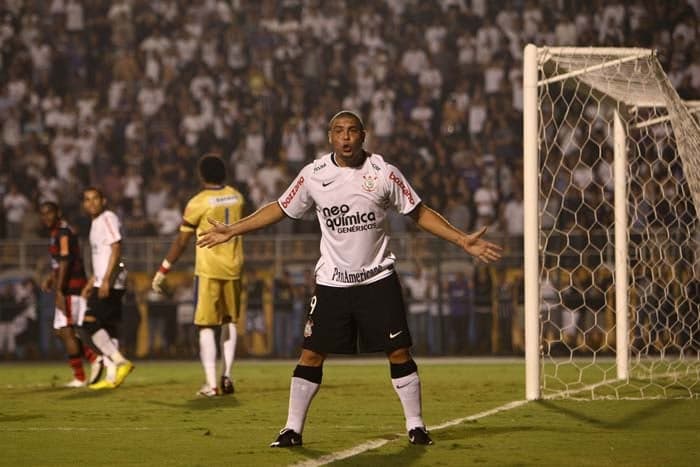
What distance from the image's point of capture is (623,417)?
376 inches

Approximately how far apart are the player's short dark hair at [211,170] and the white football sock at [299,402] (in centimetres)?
483

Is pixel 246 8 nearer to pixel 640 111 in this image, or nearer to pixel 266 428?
pixel 640 111

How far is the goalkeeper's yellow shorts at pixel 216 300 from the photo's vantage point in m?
12.2

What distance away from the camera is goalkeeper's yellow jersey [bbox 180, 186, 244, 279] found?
12.2m

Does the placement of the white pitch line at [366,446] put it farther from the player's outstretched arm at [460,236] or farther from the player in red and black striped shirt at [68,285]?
the player in red and black striped shirt at [68,285]

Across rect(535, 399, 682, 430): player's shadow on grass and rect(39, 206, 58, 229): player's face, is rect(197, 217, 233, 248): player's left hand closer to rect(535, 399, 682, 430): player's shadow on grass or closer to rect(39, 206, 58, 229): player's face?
rect(535, 399, 682, 430): player's shadow on grass

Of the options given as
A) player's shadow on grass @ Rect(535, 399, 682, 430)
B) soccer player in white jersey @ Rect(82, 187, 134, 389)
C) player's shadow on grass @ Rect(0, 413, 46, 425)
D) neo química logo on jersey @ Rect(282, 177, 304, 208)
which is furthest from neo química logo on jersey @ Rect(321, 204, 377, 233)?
soccer player in white jersey @ Rect(82, 187, 134, 389)

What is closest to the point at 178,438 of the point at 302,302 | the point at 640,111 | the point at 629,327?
the point at 629,327

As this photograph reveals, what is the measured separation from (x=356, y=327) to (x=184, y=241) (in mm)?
4578

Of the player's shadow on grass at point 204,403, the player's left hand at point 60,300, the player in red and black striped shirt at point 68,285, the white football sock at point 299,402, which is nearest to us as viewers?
the white football sock at point 299,402

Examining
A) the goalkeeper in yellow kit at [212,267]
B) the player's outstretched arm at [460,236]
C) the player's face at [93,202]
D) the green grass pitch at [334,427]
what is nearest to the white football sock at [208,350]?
the goalkeeper in yellow kit at [212,267]

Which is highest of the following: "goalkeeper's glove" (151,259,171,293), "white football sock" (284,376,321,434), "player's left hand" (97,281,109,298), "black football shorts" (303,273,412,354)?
"goalkeeper's glove" (151,259,171,293)

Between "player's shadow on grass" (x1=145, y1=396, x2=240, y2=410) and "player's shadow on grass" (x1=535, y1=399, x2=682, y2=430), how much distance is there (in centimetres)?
276

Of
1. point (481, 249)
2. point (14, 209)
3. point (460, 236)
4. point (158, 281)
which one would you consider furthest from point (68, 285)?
point (14, 209)
